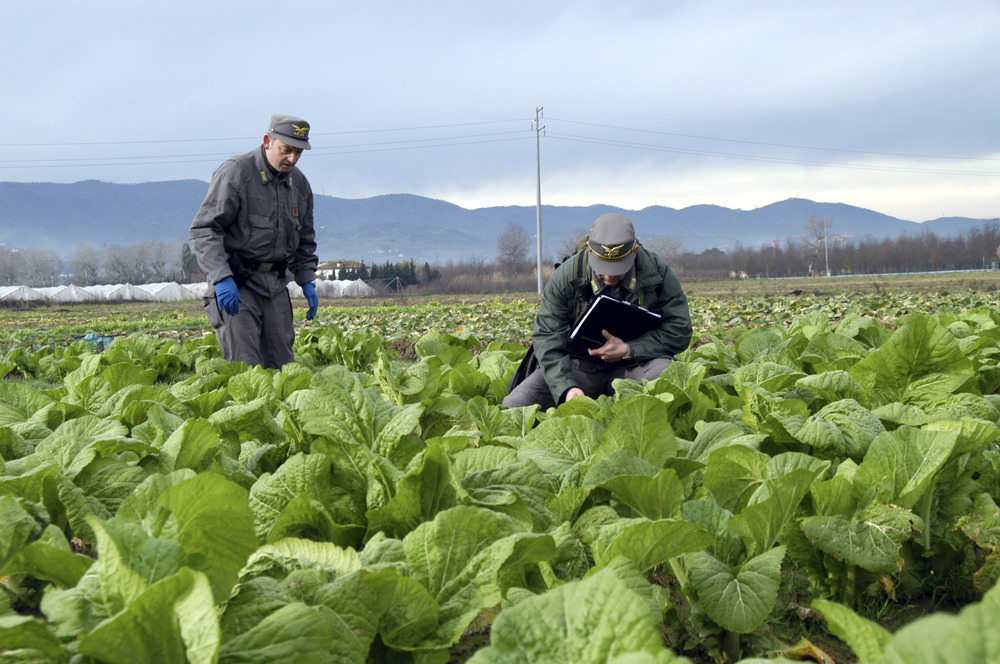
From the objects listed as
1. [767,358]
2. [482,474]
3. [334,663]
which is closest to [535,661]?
[334,663]

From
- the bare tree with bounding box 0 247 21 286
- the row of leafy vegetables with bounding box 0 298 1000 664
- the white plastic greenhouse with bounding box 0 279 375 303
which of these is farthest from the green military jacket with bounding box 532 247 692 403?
the bare tree with bounding box 0 247 21 286

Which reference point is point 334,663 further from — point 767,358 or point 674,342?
point 674,342

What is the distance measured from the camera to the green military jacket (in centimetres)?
450

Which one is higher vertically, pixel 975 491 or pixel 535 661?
pixel 535 661

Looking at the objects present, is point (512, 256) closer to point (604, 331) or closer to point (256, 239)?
point (256, 239)

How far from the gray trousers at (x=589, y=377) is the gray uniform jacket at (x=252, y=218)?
98.4 inches

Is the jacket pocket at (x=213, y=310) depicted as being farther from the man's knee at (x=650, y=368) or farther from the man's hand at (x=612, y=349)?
the man's knee at (x=650, y=368)

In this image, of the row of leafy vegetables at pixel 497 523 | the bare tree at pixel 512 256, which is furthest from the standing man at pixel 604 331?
the bare tree at pixel 512 256

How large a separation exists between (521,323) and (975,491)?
10644mm

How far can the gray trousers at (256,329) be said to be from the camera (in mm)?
5797

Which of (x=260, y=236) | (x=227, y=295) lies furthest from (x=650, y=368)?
(x=260, y=236)

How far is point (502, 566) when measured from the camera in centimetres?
123

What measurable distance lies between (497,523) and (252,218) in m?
5.09

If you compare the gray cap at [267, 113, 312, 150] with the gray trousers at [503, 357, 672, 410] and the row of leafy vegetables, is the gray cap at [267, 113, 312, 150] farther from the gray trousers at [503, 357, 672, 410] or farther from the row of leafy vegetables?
the row of leafy vegetables
